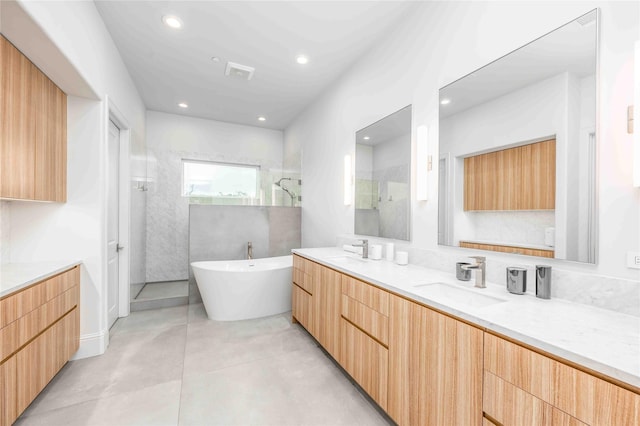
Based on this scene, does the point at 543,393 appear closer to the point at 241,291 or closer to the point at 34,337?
the point at 34,337

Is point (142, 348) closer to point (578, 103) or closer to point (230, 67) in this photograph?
point (230, 67)

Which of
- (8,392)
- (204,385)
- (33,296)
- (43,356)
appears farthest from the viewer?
(204,385)

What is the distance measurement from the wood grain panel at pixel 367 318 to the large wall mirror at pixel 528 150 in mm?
718

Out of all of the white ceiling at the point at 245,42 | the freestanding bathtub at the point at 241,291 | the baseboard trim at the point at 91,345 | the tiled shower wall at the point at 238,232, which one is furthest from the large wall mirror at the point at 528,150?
the baseboard trim at the point at 91,345

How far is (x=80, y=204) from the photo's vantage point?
224 cm

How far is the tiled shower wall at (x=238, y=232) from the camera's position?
12.1ft

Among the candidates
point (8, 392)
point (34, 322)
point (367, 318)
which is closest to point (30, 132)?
point (34, 322)

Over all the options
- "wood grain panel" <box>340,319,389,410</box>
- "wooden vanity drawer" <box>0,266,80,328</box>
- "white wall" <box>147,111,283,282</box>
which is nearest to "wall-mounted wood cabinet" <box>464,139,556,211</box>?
"wood grain panel" <box>340,319,389,410</box>

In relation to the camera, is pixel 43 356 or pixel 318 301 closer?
pixel 43 356

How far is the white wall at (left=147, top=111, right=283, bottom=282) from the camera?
4.32m


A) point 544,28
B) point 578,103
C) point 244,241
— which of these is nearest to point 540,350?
point 578,103

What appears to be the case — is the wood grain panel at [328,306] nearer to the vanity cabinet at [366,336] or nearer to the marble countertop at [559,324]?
the vanity cabinet at [366,336]

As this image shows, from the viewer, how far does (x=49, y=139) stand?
77.9 inches

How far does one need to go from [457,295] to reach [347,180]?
1.80 meters
